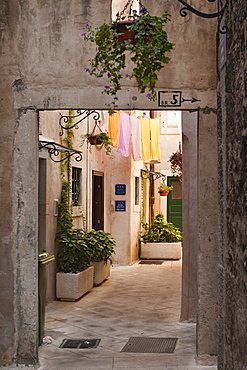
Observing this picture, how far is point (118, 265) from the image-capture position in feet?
51.2

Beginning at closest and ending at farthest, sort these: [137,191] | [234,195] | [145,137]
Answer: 1. [234,195]
2. [145,137]
3. [137,191]

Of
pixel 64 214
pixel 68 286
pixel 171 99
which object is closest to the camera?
pixel 171 99

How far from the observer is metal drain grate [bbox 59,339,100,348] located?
24.2 feet

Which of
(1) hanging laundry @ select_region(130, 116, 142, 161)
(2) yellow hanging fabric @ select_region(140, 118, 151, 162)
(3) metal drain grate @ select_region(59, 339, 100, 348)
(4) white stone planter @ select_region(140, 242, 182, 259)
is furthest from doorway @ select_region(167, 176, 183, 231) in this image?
(3) metal drain grate @ select_region(59, 339, 100, 348)

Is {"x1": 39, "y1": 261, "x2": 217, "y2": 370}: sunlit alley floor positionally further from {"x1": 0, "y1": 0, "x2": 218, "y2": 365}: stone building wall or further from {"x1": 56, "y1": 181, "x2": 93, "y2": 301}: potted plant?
{"x1": 0, "y1": 0, "x2": 218, "y2": 365}: stone building wall

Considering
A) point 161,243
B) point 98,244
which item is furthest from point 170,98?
point 161,243

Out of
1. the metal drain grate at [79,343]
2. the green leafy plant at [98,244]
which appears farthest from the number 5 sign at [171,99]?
the green leafy plant at [98,244]

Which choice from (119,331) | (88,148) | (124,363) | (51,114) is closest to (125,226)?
(88,148)

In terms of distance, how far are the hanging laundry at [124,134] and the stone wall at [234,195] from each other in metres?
8.86

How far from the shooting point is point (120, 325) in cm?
855

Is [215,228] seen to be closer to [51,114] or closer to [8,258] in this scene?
[8,258]

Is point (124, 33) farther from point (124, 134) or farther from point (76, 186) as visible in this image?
point (124, 134)

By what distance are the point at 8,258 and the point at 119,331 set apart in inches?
97.5

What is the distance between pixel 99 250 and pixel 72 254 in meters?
0.96
